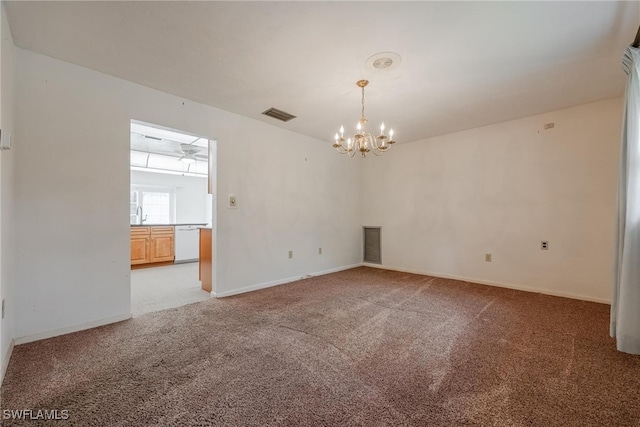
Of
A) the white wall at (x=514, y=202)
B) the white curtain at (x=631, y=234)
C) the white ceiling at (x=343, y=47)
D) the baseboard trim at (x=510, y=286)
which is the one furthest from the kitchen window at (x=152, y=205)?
the white curtain at (x=631, y=234)

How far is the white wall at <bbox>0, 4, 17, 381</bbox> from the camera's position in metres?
1.75

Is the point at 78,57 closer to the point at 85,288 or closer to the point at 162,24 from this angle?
the point at 162,24

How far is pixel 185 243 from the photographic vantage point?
19.5 feet

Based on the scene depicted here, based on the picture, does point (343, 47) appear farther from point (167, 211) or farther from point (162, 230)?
point (167, 211)

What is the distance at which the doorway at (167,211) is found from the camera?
3529mm

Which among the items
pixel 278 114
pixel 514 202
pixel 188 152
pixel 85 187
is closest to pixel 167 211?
pixel 188 152

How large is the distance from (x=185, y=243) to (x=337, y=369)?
17.4ft

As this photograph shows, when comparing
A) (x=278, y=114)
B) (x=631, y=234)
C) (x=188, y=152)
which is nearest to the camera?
(x=631, y=234)

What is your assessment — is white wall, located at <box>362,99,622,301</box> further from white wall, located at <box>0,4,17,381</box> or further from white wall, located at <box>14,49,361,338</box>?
white wall, located at <box>0,4,17,381</box>

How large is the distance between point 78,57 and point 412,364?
3.76 metres

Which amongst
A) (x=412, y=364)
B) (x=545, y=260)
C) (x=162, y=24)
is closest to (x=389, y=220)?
(x=545, y=260)

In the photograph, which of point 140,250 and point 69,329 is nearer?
point 69,329

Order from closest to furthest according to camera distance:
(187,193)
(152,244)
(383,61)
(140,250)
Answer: (383,61)
(140,250)
(152,244)
(187,193)

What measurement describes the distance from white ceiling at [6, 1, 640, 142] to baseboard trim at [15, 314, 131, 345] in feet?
7.92
